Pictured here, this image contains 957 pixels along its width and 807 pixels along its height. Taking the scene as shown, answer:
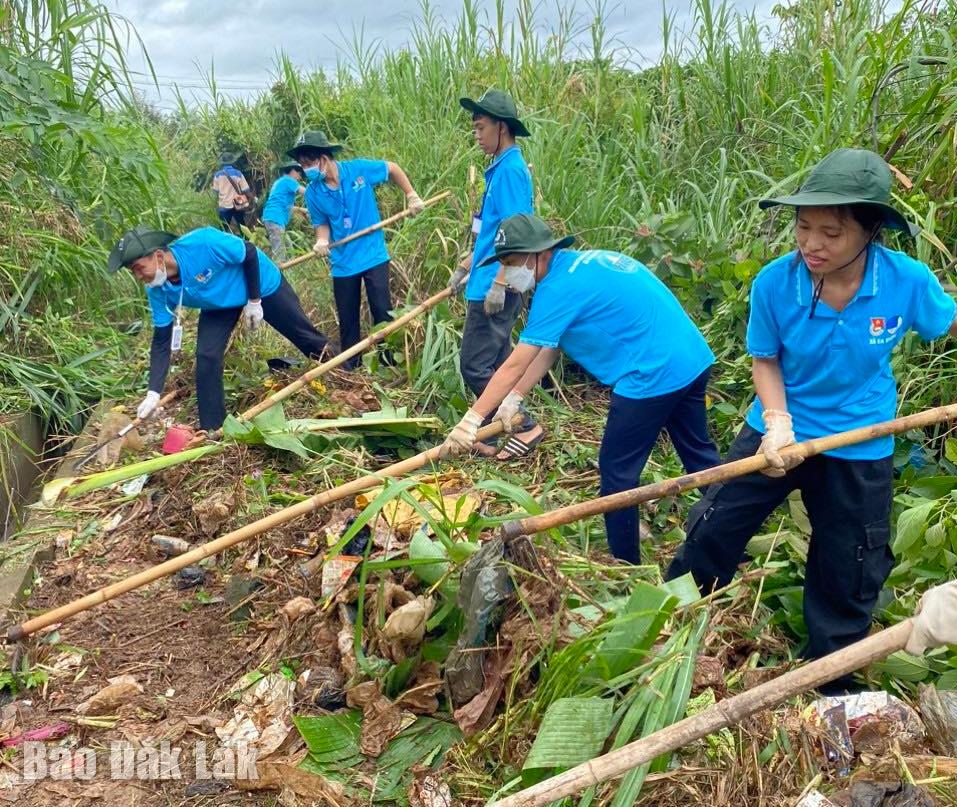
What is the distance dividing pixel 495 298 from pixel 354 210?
1.97 meters

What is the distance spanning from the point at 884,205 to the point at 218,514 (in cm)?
325

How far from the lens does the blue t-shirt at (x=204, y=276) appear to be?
4.69 meters

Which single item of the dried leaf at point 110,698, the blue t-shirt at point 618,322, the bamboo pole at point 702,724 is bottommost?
the dried leaf at point 110,698

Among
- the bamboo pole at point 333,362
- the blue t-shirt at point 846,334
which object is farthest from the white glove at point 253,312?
the blue t-shirt at point 846,334

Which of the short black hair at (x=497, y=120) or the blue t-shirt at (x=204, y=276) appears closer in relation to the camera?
the short black hair at (x=497, y=120)

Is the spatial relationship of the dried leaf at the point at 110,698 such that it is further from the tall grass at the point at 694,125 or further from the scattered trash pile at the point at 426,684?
the tall grass at the point at 694,125

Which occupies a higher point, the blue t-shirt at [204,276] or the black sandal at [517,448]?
the blue t-shirt at [204,276]

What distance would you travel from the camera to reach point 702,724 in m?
1.71

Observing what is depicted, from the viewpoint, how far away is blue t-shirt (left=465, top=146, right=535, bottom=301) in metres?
4.58

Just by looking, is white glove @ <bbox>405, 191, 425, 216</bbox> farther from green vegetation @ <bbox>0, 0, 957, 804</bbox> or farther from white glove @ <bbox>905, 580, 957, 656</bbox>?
white glove @ <bbox>905, 580, 957, 656</bbox>

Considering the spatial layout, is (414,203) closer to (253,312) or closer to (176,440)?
(253,312)

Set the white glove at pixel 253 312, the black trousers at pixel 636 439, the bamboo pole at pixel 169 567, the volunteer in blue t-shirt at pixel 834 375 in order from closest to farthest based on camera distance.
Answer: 1. the volunteer in blue t-shirt at pixel 834 375
2. the bamboo pole at pixel 169 567
3. the black trousers at pixel 636 439
4. the white glove at pixel 253 312

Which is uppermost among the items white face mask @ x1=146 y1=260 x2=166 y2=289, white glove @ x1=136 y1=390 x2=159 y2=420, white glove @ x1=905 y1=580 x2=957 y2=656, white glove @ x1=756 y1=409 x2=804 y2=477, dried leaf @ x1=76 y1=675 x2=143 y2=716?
white face mask @ x1=146 y1=260 x2=166 y2=289

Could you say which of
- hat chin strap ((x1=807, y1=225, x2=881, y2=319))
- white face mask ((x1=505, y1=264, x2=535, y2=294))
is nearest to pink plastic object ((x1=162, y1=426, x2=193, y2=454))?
white face mask ((x1=505, y1=264, x2=535, y2=294))
